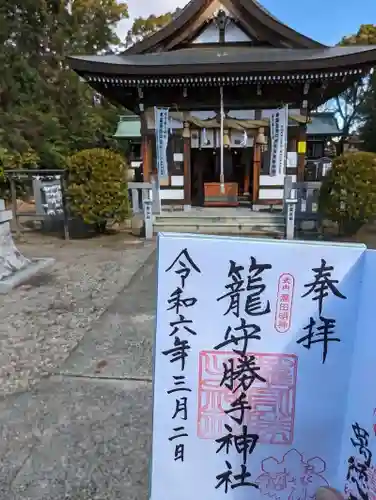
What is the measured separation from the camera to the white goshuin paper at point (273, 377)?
1396 mm

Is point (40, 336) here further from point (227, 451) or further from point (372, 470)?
point (372, 470)

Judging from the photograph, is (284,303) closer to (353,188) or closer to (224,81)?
(353,188)

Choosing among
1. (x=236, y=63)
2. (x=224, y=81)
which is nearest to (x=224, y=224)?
(x=224, y=81)

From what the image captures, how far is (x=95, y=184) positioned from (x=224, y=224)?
9.74 ft

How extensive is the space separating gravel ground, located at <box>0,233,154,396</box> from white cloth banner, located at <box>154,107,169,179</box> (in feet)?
7.32

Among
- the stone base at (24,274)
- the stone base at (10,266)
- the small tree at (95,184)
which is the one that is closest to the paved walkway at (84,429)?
the stone base at (24,274)

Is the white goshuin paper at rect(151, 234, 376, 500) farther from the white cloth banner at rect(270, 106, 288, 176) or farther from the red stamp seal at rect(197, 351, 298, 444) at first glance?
the white cloth banner at rect(270, 106, 288, 176)

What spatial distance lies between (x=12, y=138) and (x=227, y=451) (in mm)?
18246

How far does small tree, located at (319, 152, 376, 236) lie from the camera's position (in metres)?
7.64

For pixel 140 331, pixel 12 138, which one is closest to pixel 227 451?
pixel 140 331

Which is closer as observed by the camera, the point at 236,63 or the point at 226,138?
the point at 236,63

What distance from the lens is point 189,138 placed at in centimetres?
1030

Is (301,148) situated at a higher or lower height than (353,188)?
higher

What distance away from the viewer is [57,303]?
16.2ft
